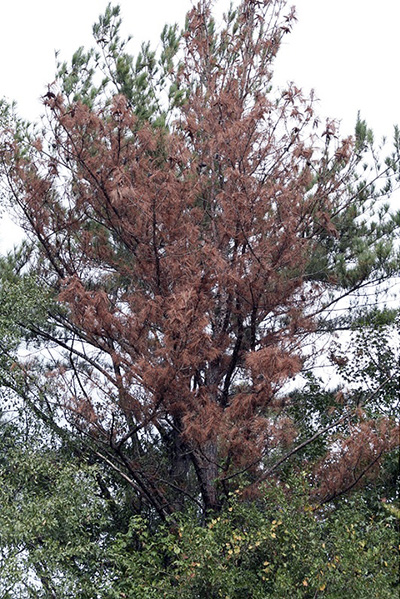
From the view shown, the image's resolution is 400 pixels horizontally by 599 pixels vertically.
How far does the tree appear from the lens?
857cm

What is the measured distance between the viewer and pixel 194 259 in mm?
9031

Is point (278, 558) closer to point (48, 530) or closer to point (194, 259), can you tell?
point (48, 530)

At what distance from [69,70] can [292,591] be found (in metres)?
7.18

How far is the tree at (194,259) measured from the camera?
28.1 ft

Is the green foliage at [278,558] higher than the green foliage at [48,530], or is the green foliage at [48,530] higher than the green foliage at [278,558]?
the green foliage at [48,530]

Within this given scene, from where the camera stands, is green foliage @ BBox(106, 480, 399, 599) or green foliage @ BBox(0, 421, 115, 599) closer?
green foliage @ BBox(106, 480, 399, 599)

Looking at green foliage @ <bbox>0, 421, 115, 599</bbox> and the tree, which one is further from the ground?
the tree

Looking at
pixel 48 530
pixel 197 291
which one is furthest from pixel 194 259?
pixel 48 530

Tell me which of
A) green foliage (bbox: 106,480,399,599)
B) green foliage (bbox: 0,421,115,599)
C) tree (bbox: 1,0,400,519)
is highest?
tree (bbox: 1,0,400,519)

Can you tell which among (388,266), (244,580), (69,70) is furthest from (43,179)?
(244,580)

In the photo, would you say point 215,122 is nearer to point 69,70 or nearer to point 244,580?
point 69,70

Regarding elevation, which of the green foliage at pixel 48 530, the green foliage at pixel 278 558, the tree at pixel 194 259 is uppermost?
the tree at pixel 194 259

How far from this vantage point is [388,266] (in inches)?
418

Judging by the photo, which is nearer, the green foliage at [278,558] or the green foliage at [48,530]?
the green foliage at [278,558]
